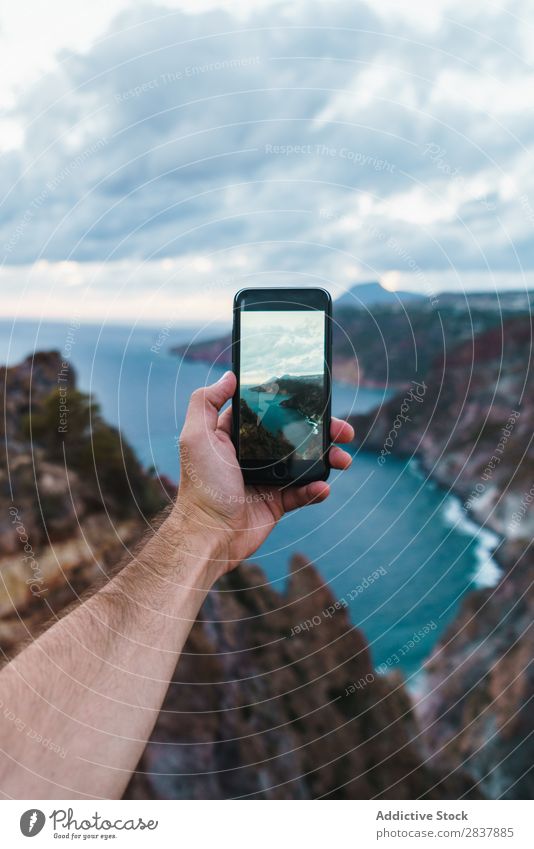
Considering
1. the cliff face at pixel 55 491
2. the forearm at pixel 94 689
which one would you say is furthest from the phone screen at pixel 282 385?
the cliff face at pixel 55 491

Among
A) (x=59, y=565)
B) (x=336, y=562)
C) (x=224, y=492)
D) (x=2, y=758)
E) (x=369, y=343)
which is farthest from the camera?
(x=369, y=343)

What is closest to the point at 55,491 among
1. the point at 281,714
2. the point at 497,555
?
the point at 281,714

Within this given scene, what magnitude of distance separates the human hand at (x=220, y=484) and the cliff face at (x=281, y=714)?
6.69ft

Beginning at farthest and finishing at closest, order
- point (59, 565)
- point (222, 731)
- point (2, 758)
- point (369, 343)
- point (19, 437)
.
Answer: point (369, 343) < point (19, 437) < point (222, 731) < point (59, 565) < point (2, 758)

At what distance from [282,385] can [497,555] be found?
7.36m

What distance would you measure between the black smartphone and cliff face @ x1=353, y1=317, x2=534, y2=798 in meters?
1.98

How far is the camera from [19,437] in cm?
388

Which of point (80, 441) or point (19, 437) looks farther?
point (80, 441)

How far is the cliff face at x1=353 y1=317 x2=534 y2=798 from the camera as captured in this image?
4699 mm

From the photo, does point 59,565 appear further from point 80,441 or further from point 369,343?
point 369,343

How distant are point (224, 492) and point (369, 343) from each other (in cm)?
690

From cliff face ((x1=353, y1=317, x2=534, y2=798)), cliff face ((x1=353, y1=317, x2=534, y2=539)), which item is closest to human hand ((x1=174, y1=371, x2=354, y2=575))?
cliff face ((x1=353, y1=317, x2=534, y2=798))

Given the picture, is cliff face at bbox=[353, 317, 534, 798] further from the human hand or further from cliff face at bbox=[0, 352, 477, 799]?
the human hand
